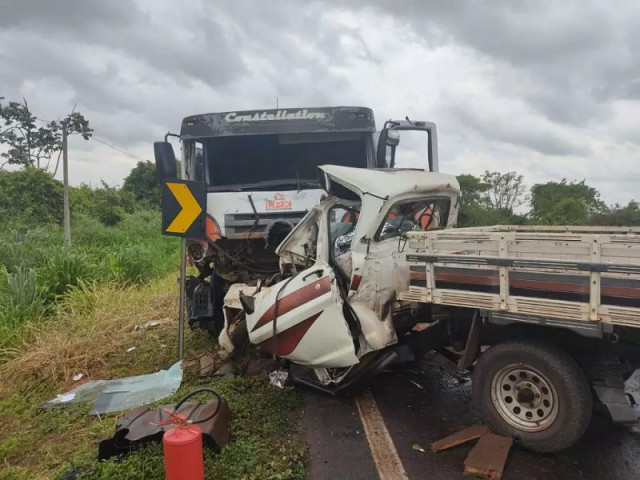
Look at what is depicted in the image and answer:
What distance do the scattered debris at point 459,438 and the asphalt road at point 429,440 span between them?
43 mm

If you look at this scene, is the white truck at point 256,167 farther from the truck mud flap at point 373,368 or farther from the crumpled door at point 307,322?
the truck mud flap at point 373,368

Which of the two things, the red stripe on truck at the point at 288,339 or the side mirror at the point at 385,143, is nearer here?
the red stripe on truck at the point at 288,339

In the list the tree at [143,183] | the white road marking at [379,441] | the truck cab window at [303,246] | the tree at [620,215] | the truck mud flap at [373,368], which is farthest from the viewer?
the tree at [143,183]

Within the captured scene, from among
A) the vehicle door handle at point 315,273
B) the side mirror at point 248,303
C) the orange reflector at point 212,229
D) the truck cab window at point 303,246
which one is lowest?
the side mirror at point 248,303

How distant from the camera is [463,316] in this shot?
3.94 meters

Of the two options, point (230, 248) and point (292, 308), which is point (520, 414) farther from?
point (230, 248)

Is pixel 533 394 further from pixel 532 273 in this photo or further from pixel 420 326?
pixel 420 326

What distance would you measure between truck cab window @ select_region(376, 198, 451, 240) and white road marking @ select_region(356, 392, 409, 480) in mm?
1611

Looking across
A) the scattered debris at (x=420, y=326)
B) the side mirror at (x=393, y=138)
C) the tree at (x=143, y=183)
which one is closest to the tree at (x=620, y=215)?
the side mirror at (x=393, y=138)

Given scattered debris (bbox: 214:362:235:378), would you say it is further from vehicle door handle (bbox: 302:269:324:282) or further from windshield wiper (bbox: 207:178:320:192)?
windshield wiper (bbox: 207:178:320:192)

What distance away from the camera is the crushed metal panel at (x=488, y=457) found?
10.6 ft

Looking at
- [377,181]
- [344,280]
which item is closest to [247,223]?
[344,280]

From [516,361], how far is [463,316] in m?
0.56

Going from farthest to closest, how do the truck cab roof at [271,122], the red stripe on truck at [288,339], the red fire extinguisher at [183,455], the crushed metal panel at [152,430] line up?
1. the truck cab roof at [271,122]
2. the red stripe on truck at [288,339]
3. the crushed metal panel at [152,430]
4. the red fire extinguisher at [183,455]
